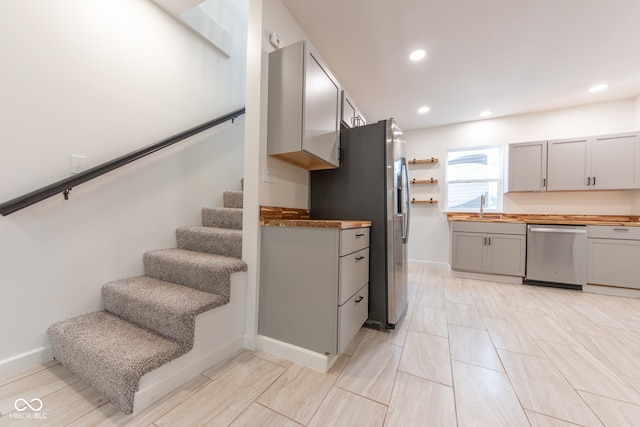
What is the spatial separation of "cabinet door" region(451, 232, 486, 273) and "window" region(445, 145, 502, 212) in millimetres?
804

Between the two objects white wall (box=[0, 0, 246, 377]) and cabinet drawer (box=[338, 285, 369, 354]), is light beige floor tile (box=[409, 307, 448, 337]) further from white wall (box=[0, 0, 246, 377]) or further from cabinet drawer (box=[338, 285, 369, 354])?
white wall (box=[0, 0, 246, 377])

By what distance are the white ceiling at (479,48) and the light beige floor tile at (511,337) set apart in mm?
2603

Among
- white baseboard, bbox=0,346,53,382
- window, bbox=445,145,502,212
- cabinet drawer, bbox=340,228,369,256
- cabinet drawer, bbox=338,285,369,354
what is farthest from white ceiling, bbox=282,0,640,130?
white baseboard, bbox=0,346,53,382

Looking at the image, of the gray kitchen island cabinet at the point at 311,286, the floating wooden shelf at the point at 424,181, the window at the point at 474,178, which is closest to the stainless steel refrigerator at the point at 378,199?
the gray kitchen island cabinet at the point at 311,286

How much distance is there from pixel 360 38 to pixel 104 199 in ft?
8.26

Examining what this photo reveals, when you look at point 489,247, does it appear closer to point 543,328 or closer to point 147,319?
point 543,328

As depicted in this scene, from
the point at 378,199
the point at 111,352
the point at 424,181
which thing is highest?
the point at 424,181

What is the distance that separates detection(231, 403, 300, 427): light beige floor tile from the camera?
0.99m

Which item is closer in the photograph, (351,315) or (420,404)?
(420,404)

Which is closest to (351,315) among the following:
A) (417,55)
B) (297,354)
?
(297,354)

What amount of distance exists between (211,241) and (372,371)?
57.1 inches

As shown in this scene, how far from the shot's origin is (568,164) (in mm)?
3391

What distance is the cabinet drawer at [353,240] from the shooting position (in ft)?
4.56

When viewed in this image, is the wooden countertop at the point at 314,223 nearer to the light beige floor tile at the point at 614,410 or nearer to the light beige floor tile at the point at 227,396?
the light beige floor tile at the point at 227,396
